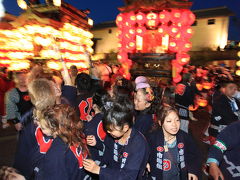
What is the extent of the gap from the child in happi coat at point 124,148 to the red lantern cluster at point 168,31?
13.3 meters

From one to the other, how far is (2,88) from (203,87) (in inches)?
333

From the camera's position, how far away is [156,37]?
737 inches

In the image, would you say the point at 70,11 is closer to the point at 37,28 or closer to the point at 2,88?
the point at 37,28

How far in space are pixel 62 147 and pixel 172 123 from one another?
1234mm

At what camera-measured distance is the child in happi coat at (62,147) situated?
66.5 inches

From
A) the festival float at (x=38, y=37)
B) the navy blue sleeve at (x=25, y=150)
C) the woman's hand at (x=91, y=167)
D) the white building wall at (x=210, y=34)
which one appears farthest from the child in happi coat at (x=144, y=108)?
the white building wall at (x=210, y=34)

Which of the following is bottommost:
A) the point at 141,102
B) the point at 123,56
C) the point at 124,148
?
the point at 124,148

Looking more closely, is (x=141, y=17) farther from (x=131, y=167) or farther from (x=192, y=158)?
(x=131, y=167)

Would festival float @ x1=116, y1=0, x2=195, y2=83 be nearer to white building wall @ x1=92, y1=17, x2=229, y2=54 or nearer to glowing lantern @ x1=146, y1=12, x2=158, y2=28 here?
glowing lantern @ x1=146, y1=12, x2=158, y2=28

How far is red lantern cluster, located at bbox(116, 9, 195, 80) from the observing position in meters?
15.1

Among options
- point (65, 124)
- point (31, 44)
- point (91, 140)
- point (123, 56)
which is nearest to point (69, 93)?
point (91, 140)

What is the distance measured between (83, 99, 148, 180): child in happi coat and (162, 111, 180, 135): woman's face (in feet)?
1.41

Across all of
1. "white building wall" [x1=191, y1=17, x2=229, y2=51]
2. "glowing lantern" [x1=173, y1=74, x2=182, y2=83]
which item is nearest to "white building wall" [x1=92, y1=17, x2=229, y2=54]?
"white building wall" [x1=191, y1=17, x2=229, y2=51]

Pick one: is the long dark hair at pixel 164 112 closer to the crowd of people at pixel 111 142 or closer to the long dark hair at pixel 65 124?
the crowd of people at pixel 111 142
